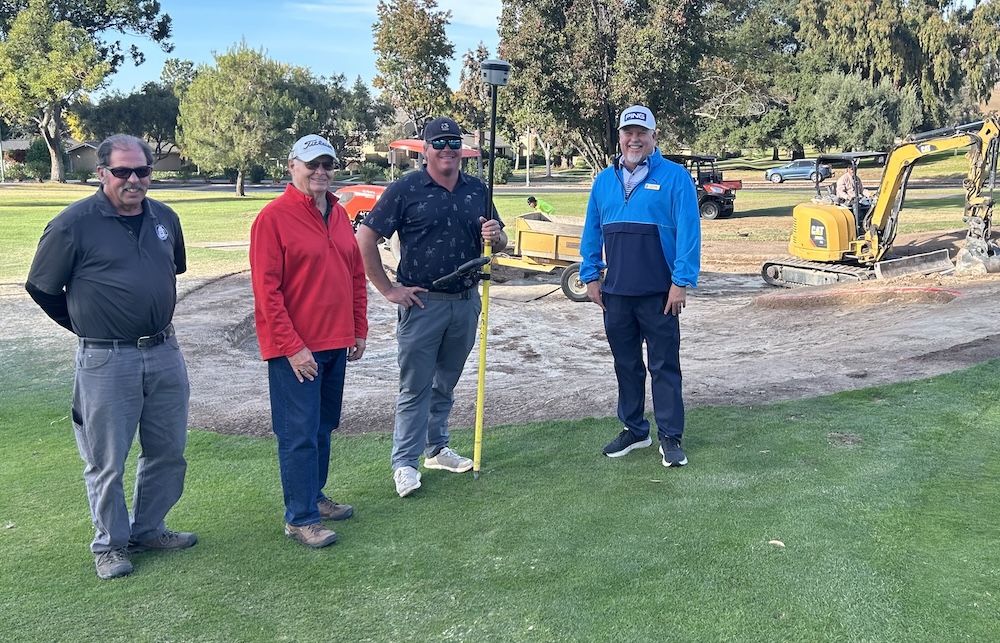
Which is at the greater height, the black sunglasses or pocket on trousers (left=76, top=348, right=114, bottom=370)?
the black sunglasses

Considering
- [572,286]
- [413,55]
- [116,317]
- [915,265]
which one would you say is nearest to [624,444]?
[116,317]

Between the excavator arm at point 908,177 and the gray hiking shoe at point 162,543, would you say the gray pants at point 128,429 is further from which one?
the excavator arm at point 908,177

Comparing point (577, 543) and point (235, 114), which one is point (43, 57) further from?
point (577, 543)

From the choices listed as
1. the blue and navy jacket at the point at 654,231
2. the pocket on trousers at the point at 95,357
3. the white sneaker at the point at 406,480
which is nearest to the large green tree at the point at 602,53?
the blue and navy jacket at the point at 654,231

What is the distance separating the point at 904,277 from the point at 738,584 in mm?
12231

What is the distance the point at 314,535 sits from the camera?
4059 mm

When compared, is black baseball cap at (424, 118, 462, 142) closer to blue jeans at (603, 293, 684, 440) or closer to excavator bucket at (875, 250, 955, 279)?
blue jeans at (603, 293, 684, 440)

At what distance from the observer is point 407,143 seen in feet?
65.4

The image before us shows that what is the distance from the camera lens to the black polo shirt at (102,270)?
359 centimetres

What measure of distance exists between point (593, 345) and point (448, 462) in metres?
6.59

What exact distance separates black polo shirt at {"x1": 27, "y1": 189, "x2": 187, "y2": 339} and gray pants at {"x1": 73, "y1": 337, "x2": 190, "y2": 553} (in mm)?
131

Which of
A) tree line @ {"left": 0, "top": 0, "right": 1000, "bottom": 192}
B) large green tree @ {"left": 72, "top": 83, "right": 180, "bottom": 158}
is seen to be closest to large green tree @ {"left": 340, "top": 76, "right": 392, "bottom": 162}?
tree line @ {"left": 0, "top": 0, "right": 1000, "bottom": 192}

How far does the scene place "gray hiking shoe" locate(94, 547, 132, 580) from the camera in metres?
3.77

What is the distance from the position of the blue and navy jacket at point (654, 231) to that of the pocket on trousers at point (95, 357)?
8.81 ft
